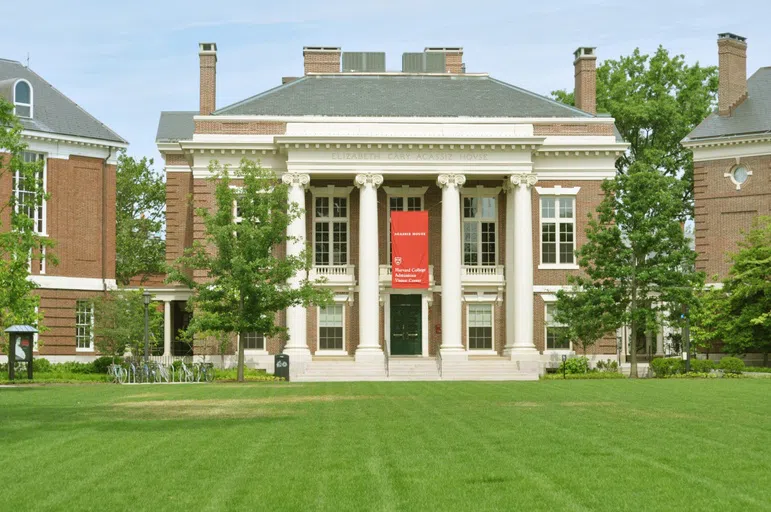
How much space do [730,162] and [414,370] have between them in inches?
804

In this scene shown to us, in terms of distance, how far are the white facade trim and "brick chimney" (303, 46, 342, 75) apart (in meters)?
15.1

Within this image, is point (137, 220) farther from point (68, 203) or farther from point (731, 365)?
point (731, 365)

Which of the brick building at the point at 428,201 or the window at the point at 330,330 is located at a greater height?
the brick building at the point at 428,201

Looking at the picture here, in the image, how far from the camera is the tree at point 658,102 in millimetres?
69000

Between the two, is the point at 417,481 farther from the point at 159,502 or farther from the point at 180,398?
the point at 180,398

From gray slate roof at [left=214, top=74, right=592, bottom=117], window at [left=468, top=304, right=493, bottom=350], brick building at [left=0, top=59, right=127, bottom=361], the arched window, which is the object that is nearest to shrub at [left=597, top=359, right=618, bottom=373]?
window at [left=468, top=304, right=493, bottom=350]

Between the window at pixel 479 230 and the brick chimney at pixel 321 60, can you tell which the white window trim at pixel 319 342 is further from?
the brick chimney at pixel 321 60

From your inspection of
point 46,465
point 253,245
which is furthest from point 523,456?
point 253,245

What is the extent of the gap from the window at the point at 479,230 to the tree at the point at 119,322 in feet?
50.4

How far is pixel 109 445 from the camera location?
16203mm

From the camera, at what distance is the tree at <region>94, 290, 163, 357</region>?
49000mm

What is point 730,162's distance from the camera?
5691 centimetres

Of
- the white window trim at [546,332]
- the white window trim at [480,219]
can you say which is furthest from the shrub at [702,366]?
the white window trim at [480,219]

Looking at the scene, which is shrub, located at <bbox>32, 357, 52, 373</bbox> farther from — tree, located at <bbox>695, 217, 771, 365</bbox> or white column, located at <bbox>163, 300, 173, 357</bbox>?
tree, located at <bbox>695, 217, 771, 365</bbox>
